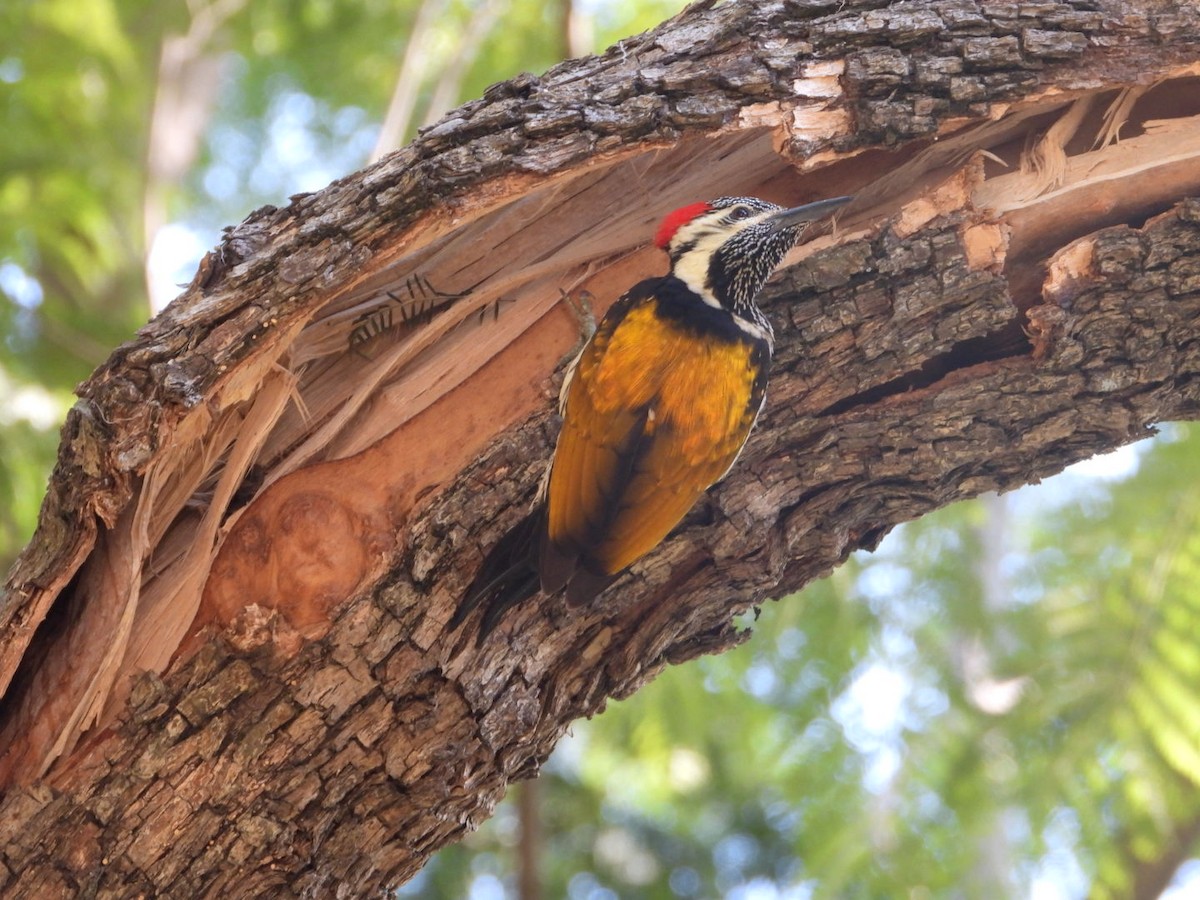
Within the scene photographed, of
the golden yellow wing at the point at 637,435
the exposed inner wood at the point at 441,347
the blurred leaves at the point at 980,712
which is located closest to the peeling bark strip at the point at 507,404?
the exposed inner wood at the point at 441,347

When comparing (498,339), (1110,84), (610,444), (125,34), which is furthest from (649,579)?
(125,34)

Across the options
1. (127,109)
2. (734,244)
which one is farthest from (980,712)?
(127,109)

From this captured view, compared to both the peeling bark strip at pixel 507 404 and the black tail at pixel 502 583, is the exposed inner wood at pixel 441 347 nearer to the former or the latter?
the peeling bark strip at pixel 507 404

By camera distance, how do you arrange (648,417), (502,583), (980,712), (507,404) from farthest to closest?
(980,712), (648,417), (507,404), (502,583)

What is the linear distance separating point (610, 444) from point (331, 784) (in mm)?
1206

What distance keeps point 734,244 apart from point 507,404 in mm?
1056

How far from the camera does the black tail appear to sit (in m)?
3.11

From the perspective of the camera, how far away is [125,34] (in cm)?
Result: 748

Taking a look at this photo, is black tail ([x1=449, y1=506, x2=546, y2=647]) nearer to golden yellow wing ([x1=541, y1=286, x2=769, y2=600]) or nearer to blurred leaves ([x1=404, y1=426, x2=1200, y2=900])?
golden yellow wing ([x1=541, y1=286, x2=769, y2=600])

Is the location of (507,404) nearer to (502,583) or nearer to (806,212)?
(502,583)

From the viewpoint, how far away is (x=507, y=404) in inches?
131

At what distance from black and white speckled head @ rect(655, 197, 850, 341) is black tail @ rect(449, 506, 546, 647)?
3.27ft

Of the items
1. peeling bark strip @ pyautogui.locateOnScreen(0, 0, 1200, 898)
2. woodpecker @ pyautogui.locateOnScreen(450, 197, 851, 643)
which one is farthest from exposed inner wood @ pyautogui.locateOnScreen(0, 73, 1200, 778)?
woodpecker @ pyautogui.locateOnScreen(450, 197, 851, 643)

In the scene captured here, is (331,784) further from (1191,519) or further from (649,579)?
(1191,519)
